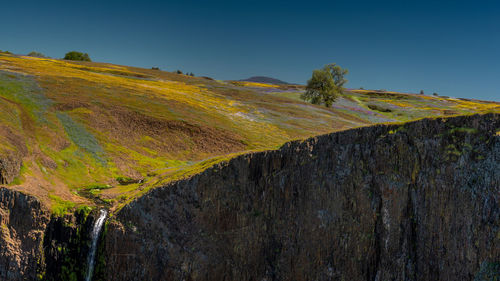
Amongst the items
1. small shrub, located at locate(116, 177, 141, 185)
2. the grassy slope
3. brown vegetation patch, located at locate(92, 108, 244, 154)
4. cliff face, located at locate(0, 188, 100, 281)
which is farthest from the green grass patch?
brown vegetation patch, located at locate(92, 108, 244, 154)

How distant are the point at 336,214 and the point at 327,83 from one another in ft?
218

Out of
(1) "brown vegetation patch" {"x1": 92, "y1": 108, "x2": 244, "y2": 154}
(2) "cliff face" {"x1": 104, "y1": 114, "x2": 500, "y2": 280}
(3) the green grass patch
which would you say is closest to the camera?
(2) "cliff face" {"x1": 104, "y1": 114, "x2": 500, "y2": 280}

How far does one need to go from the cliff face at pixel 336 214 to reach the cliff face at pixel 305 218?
0.19 ft

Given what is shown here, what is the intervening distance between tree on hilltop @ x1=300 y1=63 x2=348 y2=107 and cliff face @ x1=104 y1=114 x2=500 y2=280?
6285 centimetres

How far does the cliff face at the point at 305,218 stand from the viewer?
1499cm

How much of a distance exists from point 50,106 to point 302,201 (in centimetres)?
3343

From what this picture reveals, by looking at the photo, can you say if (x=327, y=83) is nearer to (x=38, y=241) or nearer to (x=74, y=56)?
(x=38, y=241)

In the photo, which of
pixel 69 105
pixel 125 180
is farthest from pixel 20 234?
pixel 69 105

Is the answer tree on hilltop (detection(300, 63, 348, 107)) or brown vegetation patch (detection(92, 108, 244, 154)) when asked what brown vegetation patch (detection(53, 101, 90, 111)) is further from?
tree on hilltop (detection(300, 63, 348, 107))

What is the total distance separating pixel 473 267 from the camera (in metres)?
14.1

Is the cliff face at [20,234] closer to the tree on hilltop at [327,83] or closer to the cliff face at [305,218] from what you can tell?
the cliff face at [305,218]

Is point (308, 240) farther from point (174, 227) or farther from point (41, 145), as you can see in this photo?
point (41, 145)

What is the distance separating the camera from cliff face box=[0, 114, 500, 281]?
15.0 m

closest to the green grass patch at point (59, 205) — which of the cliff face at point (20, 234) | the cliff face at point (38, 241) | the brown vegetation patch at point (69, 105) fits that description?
the cliff face at point (38, 241)
